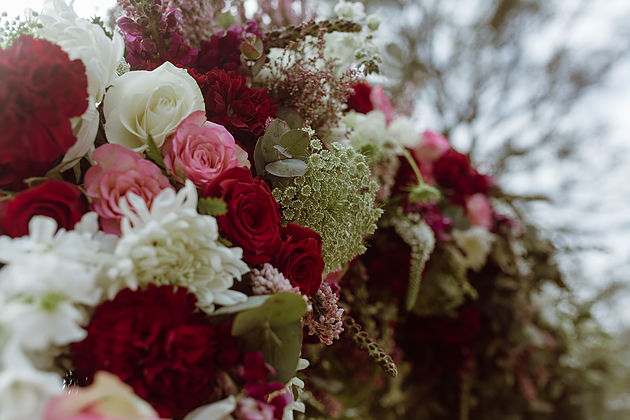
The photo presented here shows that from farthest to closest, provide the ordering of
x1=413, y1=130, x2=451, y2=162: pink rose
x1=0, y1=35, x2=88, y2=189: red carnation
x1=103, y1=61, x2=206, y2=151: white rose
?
x1=413, y1=130, x2=451, y2=162: pink rose → x1=103, y1=61, x2=206, y2=151: white rose → x1=0, y1=35, x2=88, y2=189: red carnation

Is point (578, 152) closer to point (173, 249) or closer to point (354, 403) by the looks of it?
point (354, 403)

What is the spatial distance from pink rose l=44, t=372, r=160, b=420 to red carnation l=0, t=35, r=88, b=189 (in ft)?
0.66

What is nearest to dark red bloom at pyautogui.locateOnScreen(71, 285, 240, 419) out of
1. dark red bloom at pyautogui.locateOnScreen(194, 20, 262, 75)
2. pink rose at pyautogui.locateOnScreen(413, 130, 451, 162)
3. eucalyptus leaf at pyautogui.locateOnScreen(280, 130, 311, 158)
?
eucalyptus leaf at pyautogui.locateOnScreen(280, 130, 311, 158)

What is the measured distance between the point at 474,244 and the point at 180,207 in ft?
3.11

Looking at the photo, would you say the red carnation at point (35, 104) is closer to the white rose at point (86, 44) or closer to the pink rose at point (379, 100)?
the white rose at point (86, 44)

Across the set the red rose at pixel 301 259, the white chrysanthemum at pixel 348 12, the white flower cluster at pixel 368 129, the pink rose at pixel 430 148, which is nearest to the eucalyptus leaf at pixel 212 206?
the red rose at pixel 301 259

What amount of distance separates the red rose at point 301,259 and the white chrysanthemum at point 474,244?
707mm

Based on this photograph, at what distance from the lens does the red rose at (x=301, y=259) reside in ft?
1.58

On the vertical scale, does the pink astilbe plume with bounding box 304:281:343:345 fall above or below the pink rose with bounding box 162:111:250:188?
below

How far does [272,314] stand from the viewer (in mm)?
396

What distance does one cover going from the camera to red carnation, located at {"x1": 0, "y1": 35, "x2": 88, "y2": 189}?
1.19 feet

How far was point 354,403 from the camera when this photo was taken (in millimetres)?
978

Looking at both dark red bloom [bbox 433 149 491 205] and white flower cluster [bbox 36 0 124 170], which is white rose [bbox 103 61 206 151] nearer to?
white flower cluster [bbox 36 0 124 170]

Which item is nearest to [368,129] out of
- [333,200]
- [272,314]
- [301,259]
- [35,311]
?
[333,200]
